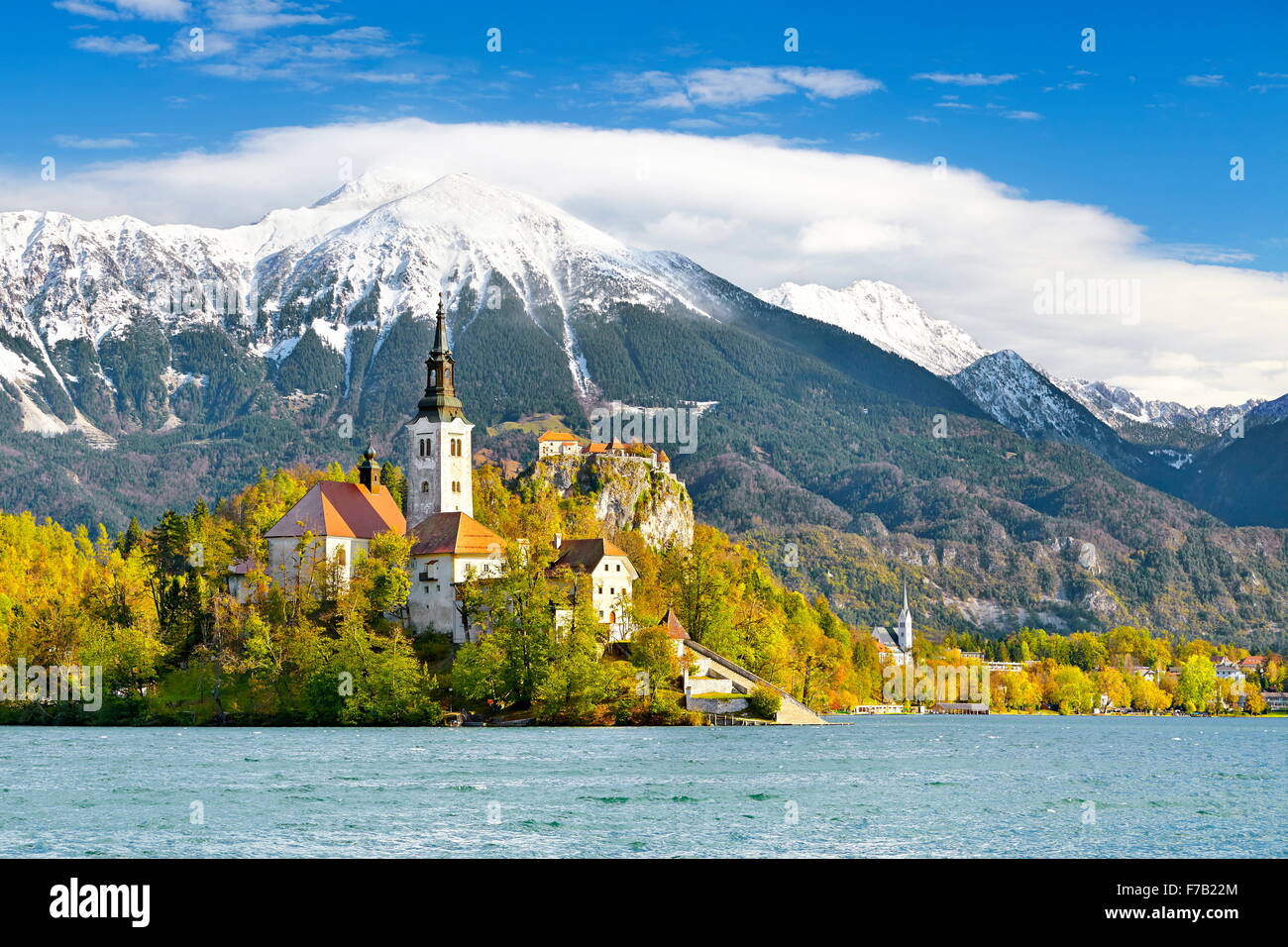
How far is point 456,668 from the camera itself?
103438 mm

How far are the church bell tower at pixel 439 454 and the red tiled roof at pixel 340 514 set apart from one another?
2.62m

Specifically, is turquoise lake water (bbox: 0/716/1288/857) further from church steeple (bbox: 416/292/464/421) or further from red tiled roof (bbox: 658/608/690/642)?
church steeple (bbox: 416/292/464/421)

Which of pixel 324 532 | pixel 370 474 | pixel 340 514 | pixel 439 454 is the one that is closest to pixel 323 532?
pixel 324 532

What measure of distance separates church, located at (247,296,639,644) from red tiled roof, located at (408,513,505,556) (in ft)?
0.29

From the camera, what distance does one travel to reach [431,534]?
378 feet

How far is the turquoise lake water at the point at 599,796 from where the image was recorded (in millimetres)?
44250

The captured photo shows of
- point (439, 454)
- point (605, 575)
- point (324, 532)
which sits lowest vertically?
point (605, 575)

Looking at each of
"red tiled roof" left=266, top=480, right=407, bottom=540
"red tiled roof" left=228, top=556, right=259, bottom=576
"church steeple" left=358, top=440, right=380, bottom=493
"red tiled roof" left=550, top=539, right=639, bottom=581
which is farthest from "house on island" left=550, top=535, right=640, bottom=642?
"red tiled roof" left=228, top=556, right=259, bottom=576

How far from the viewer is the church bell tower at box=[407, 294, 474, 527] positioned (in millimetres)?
124188

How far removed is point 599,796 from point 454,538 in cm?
5743

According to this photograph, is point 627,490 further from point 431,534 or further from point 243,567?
point 243,567

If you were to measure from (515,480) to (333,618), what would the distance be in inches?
3180
